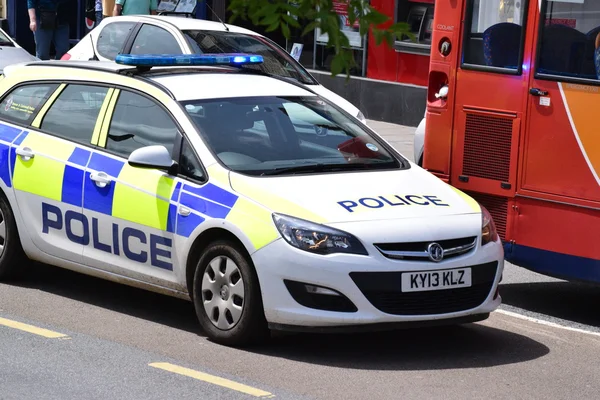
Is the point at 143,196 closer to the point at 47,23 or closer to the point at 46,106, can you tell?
the point at 46,106

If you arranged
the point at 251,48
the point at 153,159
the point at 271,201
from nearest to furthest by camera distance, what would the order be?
1. the point at 271,201
2. the point at 153,159
3. the point at 251,48

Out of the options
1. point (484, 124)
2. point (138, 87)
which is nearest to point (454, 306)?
point (484, 124)

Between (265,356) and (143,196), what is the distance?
4.08 feet

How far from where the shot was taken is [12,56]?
17.7m

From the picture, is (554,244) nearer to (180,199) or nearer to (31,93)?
(180,199)

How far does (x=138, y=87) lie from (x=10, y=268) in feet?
5.16

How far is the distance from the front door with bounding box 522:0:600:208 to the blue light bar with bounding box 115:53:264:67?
6.04 ft

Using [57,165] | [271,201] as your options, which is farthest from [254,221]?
[57,165]

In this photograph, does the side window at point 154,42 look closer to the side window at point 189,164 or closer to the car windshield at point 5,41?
the car windshield at point 5,41

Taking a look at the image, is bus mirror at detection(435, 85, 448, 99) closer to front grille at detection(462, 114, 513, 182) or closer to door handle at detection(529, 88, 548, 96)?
front grille at detection(462, 114, 513, 182)

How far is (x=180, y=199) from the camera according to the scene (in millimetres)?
7418

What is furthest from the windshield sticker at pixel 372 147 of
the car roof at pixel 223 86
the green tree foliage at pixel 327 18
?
the green tree foliage at pixel 327 18

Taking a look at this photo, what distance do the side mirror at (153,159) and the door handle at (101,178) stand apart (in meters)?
0.33

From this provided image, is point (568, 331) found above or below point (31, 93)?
below
